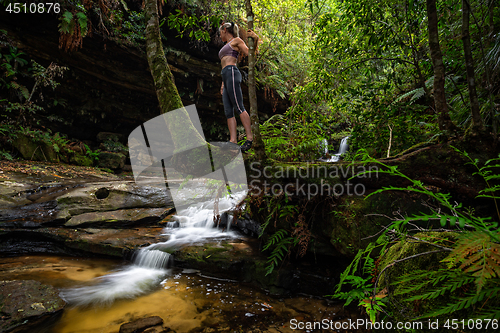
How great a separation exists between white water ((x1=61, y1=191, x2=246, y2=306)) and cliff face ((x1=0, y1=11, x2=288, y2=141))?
724 centimetres

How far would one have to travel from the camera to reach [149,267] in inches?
174

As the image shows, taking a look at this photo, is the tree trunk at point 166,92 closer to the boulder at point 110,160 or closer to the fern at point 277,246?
the fern at point 277,246

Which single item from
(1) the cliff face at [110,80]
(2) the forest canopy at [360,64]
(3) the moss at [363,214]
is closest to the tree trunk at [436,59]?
(2) the forest canopy at [360,64]

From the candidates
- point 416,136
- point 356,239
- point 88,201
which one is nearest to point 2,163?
point 88,201

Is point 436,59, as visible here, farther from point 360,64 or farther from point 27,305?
point 27,305

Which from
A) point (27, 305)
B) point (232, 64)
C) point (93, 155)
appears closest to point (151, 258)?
point (27, 305)

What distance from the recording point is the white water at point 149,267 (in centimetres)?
347

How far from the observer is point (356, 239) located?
2945 mm

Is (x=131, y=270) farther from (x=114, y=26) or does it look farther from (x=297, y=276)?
(x=114, y=26)

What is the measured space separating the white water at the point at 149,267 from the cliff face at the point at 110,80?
7.24m

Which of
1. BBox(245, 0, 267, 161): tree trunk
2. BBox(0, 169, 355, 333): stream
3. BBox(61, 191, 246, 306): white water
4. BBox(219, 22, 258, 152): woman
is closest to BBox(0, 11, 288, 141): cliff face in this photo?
BBox(61, 191, 246, 306): white water

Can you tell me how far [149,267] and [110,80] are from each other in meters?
9.68

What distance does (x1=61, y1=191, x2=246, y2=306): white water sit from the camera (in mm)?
3471

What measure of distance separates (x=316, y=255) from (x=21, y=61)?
39.6 feet
